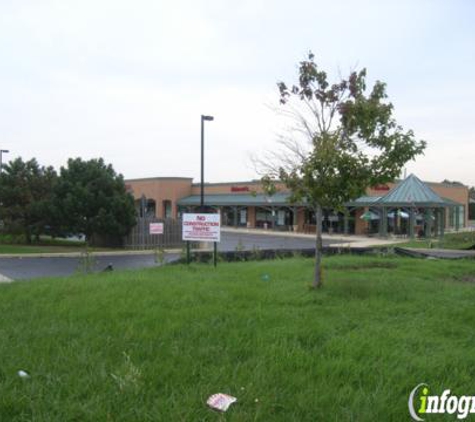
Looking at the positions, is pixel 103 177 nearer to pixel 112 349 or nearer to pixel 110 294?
pixel 110 294

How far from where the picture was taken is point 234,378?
14.3ft

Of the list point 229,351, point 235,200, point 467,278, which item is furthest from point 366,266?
point 235,200

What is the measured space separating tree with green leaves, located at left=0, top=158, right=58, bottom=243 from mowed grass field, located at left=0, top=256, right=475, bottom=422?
2538 centimetres

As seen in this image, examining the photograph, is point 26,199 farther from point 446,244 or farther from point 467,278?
point 467,278

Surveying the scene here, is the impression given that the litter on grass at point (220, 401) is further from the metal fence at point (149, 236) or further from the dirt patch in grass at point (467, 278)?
the metal fence at point (149, 236)

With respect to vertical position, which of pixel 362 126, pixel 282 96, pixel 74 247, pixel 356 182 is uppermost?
pixel 282 96

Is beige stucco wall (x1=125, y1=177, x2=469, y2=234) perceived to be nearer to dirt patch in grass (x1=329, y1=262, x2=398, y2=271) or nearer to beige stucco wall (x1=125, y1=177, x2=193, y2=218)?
beige stucco wall (x1=125, y1=177, x2=193, y2=218)

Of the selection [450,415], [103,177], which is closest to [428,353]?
[450,415]

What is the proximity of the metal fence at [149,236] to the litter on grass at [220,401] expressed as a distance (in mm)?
30802

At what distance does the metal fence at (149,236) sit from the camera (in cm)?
3492

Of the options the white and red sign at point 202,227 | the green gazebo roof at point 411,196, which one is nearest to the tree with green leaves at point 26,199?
the white and red sign at point 202,227

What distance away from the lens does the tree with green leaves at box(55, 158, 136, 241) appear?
1270 inches

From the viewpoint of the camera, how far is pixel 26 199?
33.6 metres

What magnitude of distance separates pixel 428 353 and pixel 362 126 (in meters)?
4.78
